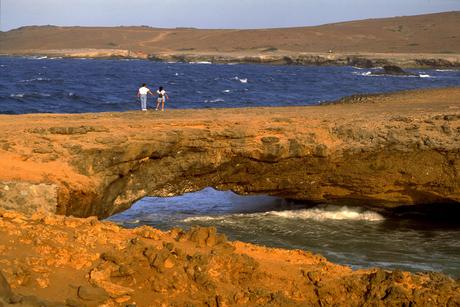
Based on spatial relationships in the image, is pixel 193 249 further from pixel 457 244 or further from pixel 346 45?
pixel 346 45

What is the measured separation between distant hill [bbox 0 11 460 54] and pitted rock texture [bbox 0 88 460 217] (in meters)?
95.5

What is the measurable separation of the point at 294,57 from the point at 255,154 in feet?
293

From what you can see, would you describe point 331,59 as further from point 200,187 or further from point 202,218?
point 200,187

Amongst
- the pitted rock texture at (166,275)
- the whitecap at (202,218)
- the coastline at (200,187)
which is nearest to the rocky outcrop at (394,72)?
the coastline at (200,187)

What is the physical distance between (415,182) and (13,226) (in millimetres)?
8655

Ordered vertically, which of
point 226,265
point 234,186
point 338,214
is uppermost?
point 226,265

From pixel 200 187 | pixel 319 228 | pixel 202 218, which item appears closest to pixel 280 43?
pixel 202 218

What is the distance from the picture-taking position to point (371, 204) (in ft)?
47.4

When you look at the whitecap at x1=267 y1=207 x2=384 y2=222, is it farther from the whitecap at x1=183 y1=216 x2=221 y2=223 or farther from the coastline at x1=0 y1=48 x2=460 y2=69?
the coastline at x1=0 y1=48 x2=460 y2=69

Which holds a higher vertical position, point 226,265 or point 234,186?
point 226,265

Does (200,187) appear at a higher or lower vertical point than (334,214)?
higher

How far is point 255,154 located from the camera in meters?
12.5

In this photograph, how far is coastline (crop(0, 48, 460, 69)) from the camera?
89.5 meters

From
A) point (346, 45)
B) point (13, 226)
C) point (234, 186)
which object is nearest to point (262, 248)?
point (13, 226)
